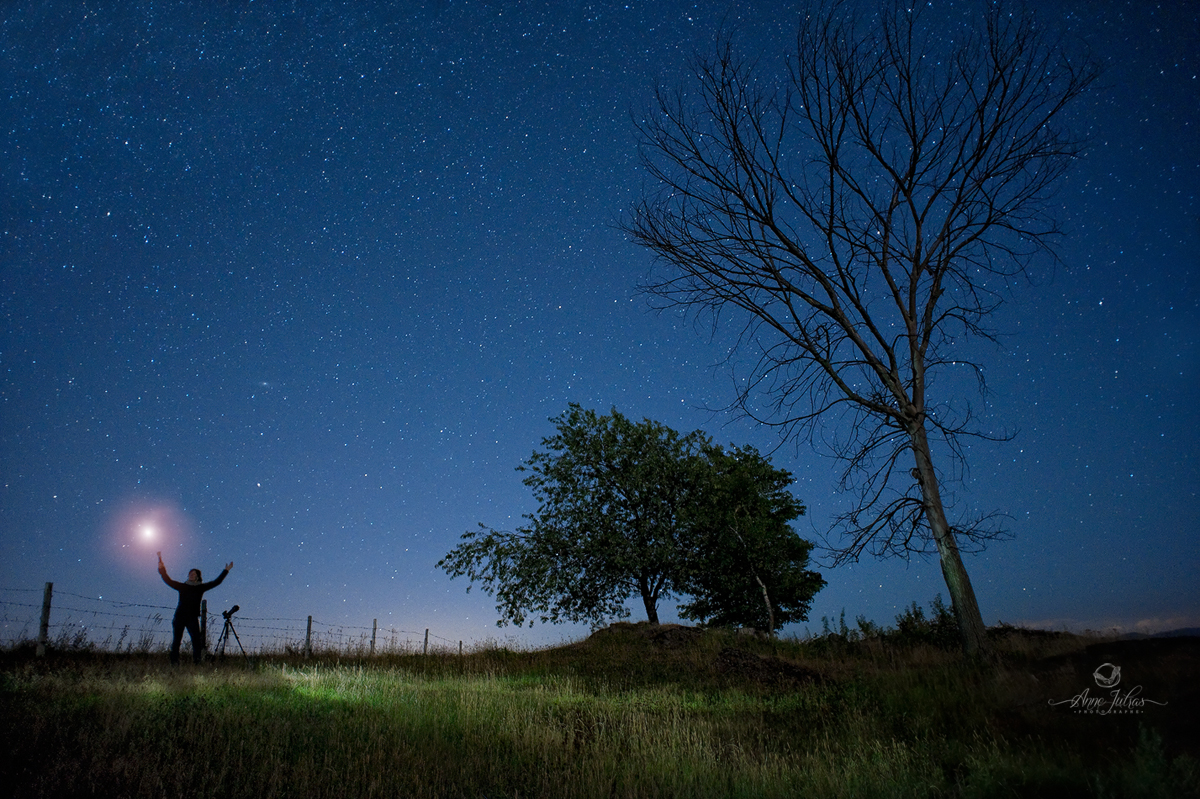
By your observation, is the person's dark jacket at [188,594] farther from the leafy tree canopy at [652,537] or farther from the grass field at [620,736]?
the leafy tree canopy at [652,537]

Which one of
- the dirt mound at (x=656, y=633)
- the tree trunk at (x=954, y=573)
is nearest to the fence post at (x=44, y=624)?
the dirt mound at (x=656, y=633)

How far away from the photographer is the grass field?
→ 15.8 ft

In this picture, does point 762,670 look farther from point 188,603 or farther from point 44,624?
point 44,624

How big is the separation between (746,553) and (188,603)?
65.3ft

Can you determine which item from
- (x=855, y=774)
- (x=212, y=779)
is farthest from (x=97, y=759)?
(x=855, y=774)

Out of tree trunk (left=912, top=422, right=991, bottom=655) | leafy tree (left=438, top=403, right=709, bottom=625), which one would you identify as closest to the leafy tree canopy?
leafy tree (left=438, top=403, right=709, bottom=625)

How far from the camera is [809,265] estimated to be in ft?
33.7

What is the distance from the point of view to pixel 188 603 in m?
14.0

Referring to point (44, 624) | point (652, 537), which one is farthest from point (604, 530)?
point (44, 624)

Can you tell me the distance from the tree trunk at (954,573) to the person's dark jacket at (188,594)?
15.1 metres

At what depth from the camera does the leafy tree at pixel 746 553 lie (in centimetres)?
2641

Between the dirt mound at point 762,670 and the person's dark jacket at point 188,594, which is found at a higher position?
the person's dark jacket at point 188,594

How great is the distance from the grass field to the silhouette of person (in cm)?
159

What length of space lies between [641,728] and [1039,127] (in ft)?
36.0
